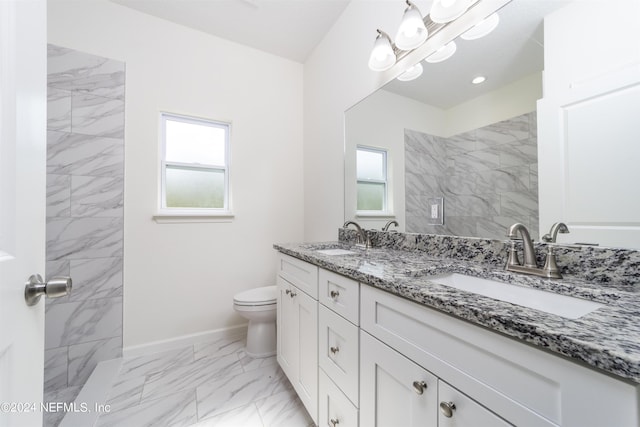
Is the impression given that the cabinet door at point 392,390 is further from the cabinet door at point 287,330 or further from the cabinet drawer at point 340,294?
the cabinet door at point 287,330

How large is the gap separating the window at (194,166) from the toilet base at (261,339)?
1034 millimetres

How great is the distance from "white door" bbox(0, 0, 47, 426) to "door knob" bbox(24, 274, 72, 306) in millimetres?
14

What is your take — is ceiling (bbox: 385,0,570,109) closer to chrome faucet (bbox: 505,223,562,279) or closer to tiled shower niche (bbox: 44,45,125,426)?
chrome faucet (bbox: 505,223,562,279)

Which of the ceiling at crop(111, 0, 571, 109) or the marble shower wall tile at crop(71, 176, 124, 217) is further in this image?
the marble shower wall tile at crop(71, 176, 124, 217)

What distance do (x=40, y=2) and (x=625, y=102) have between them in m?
1.54

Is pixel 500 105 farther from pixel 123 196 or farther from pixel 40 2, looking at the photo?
pixel 123 196

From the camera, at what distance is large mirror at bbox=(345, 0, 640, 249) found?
92 cm

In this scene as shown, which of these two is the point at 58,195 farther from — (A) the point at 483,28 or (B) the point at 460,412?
(A) the point at 483,28

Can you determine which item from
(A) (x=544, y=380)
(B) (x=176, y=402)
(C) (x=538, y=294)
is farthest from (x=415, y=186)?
(B) (x=176, y=402)

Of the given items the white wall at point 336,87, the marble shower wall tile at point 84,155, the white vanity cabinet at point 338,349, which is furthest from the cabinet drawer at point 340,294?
the marble shower wall tile at point 84,155

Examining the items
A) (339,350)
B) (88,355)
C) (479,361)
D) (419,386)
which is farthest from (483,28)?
(88,355)

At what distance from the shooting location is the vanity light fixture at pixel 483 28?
1018 millimetres

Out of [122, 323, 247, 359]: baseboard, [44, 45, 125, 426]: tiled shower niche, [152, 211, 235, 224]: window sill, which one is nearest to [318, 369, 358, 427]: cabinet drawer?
[122, 323, 247, 359]: baseboard

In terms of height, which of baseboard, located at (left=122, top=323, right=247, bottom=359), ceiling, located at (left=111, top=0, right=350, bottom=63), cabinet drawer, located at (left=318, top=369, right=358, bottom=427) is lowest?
baseboard, located at (left=122, top=323, right=247, bottom=359)
